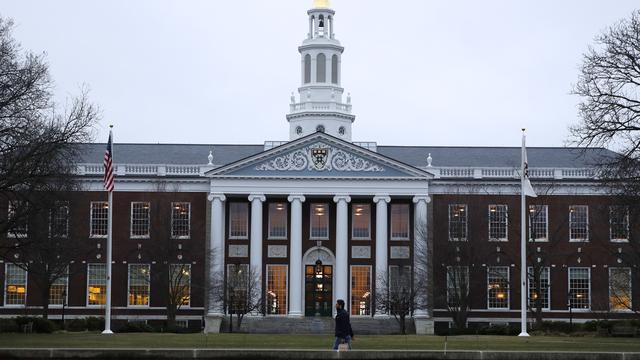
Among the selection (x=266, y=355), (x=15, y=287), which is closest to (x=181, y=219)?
(x=15, y=287)

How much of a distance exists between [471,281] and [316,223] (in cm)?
1286

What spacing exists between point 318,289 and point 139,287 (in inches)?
512

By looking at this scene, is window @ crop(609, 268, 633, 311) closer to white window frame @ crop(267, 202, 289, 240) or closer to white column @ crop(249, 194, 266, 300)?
white window frame @ crop(267, 202, 289, 240)

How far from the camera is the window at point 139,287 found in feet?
311

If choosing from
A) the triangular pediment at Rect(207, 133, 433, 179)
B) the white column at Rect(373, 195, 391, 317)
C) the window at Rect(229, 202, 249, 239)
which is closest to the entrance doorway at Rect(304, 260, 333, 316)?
the white column at Rect(373, 195, 391, 317)

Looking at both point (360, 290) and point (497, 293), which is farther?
point (360, 290)

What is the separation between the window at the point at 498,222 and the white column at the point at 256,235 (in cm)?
1660

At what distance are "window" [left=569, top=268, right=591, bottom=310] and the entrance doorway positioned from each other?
57.1ft

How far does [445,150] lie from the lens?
106 m

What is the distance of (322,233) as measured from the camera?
96.2m

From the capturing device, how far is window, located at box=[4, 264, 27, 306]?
309 ft

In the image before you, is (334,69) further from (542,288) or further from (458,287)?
(542,288)

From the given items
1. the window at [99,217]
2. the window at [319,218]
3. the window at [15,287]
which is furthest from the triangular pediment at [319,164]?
the window at [15,287]

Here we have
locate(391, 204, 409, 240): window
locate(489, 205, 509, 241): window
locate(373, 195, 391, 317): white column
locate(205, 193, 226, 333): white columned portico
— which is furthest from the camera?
locate(391, 204, 409, 240): window
